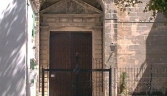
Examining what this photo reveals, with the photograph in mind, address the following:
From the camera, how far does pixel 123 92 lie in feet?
49.1

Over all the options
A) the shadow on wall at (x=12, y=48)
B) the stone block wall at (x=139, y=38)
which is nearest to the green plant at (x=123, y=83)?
the stone block wall at (x=139, y=38)

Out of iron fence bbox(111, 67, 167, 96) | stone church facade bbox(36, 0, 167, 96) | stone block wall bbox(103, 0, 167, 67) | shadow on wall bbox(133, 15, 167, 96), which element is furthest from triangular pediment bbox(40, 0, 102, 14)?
iron fence bbox(111, 67, 167, 96)

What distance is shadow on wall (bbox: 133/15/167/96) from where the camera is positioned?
15609 mm

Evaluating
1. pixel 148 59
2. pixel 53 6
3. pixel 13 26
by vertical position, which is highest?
pixel 53 6

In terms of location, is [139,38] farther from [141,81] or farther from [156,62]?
[141,81]

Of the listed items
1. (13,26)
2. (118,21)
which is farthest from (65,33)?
(13,26)

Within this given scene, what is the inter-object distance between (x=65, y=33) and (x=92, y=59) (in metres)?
1.66

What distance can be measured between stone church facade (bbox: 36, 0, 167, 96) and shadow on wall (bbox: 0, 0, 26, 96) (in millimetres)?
6310

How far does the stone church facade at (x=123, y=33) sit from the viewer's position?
15664 millimetres

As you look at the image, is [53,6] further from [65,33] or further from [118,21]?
[118,21]

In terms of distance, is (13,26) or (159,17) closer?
(13,26)

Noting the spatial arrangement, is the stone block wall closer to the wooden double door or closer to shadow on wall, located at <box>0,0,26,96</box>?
the wooden double door

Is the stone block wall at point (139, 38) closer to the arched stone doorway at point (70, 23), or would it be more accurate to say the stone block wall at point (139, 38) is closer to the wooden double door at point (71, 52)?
the arched stone doorway at point (70, 23)

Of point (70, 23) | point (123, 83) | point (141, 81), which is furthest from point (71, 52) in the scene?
point (141, 81)
